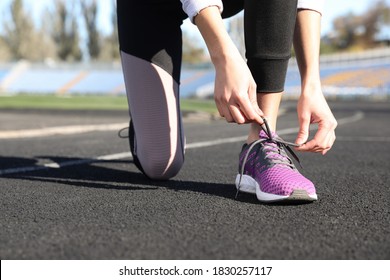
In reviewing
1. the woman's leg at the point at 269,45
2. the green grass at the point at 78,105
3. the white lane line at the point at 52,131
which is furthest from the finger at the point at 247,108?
the green grass at the point at 78,105

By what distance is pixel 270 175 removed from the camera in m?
2.00

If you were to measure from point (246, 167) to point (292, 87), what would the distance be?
3569cm

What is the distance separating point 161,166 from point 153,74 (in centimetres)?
44

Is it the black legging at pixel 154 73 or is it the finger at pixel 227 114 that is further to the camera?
the black legging at pixel 154 73

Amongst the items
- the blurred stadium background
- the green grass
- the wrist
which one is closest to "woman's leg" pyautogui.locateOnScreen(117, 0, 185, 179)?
the wrist

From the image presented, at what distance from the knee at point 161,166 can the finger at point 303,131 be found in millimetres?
770

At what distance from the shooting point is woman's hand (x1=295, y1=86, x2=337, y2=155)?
6.48ft

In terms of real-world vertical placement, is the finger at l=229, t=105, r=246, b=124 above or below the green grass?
above

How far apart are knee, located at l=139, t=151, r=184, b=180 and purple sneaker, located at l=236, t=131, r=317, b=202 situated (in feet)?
1.57

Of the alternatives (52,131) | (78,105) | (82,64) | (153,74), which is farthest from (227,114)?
(82,64)

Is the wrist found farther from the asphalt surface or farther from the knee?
the knee

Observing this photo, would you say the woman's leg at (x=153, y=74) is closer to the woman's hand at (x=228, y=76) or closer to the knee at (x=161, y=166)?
the knee at (x=161, y=166)

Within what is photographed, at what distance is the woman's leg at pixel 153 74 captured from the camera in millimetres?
2504
